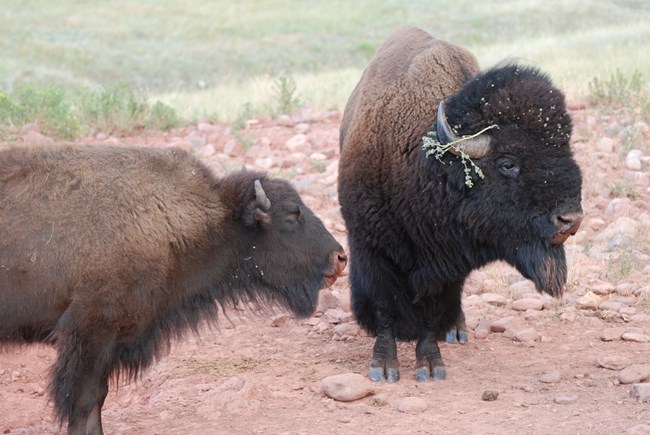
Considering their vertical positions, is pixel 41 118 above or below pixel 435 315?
above

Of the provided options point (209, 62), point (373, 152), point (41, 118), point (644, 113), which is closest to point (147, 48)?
point (209, 62)

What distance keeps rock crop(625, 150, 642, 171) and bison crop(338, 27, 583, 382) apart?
152 inches

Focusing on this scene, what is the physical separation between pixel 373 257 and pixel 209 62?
26476 millimetres

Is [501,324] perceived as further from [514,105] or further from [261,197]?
[261,197]

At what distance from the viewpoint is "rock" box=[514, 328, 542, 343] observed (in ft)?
24.1

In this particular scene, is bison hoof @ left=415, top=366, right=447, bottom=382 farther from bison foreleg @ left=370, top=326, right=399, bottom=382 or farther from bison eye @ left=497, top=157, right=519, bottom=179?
bison eye @ left=497, top=157, right=519, bottom=179

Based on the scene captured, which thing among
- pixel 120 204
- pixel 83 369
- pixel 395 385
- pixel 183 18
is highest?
pixel 183 18

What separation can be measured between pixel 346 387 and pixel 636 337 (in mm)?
2327

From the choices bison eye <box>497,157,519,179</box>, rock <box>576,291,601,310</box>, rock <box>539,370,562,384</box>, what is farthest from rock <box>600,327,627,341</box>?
bison eye <box>497,157,519,179</box>

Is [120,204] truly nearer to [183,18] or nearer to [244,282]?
[244,282]

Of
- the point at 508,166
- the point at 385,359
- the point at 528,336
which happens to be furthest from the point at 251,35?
the point at 508,166

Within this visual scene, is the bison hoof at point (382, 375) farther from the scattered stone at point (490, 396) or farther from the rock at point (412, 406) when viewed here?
the scattered stone at point (490, 396)

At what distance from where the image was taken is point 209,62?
3231cm

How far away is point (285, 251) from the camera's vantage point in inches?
247
